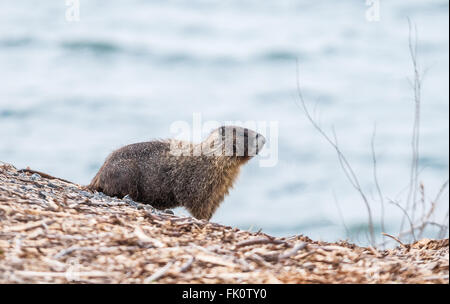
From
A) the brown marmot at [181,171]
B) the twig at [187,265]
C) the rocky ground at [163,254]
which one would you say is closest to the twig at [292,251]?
the rocky ground at [163,254]

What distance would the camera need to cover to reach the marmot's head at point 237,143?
900cm

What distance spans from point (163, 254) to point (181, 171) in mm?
4022

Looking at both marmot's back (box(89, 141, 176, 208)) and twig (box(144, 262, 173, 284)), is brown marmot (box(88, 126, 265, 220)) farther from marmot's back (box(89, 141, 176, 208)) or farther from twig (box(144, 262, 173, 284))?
twig (box(144, 262, 173, 284))

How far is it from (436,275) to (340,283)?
792mm

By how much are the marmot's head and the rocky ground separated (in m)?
3.05

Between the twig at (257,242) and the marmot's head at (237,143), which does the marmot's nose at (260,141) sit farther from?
the twig at (257,242)

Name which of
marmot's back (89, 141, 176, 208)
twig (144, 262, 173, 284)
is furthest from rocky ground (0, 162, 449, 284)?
marmot's back (89, 141, 176, 208)

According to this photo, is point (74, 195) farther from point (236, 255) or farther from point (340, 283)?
point (340, 283)

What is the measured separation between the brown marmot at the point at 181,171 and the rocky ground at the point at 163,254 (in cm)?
256

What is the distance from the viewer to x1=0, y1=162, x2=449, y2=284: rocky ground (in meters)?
4.54

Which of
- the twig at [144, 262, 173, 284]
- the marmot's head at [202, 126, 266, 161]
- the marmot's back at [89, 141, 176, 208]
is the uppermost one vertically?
the marmot's head at [202, 126, 266, 161]

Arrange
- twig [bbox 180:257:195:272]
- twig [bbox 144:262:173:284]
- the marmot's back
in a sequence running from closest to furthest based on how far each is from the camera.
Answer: twig [bbox 144:262:173:284] < twig [bbox 180:257:195:272] < the marmot's back
